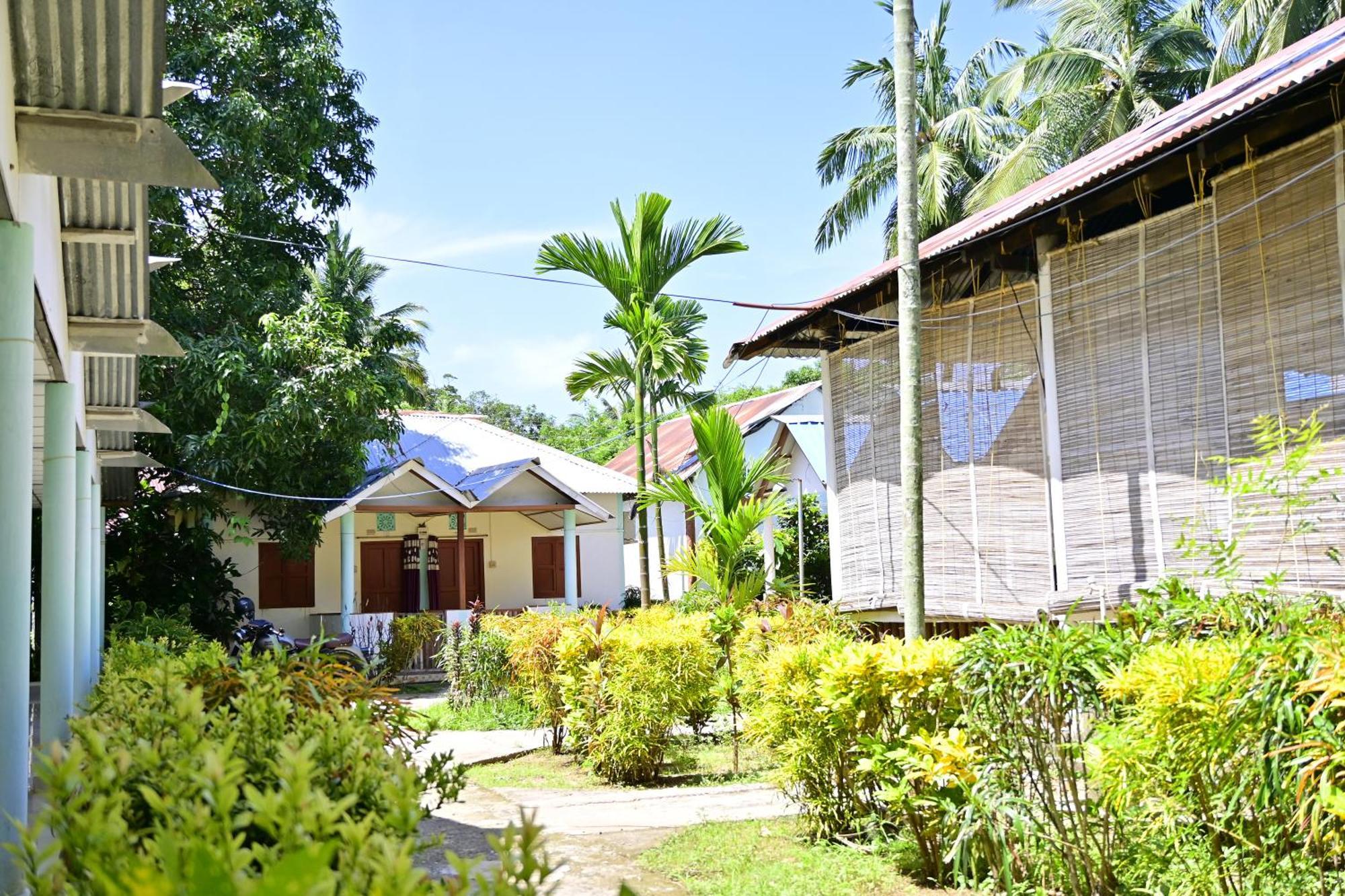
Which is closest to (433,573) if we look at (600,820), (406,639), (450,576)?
(450,576)

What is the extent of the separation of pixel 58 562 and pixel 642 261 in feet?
29.2

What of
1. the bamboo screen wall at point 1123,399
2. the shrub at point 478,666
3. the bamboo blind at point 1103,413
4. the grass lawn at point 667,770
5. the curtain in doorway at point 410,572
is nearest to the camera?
the bamboo screen wall at point 1123,399

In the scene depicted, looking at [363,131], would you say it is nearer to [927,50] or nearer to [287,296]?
[287,296]

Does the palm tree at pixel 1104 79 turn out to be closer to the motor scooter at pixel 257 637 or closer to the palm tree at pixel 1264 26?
the palm tree at pixel 1264 26

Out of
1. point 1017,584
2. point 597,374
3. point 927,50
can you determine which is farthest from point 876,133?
point 1017,584

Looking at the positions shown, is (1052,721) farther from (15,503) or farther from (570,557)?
(570,557)

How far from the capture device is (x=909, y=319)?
26.0 feet

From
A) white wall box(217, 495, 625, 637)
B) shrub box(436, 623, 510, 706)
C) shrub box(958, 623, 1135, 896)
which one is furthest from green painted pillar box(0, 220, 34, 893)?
white wall box(217, 495, 625, 637)

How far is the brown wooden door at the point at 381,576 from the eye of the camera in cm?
2472

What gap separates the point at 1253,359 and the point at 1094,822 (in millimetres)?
3896

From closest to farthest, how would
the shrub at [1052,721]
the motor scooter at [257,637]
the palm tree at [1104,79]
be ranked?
the shrub at [1052,721] < the motor scooter at [257,637] < the palm tree at [1104,79]

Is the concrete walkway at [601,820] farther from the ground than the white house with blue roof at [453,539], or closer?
closer

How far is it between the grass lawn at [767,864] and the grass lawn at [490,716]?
6.36 meters

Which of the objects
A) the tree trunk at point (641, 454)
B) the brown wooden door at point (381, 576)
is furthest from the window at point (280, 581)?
the tree trunk at point (641, 454)
